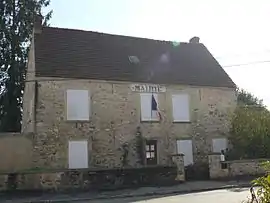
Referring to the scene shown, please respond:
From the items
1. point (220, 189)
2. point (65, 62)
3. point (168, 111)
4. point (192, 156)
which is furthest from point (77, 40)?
point (220, 189)

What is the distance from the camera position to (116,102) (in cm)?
2475

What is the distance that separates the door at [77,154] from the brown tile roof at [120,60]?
13.0 feet

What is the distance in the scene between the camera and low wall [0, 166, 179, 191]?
17938mm

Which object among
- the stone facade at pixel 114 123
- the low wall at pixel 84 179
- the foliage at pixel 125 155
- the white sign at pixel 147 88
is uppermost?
the white sign at pixel 147 88

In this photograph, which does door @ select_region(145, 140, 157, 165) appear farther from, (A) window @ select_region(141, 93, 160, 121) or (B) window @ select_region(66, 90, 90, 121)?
(B) window @ select_region(66, 90, 90, 121)

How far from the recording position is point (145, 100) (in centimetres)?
2555

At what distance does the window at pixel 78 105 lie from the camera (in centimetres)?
2336

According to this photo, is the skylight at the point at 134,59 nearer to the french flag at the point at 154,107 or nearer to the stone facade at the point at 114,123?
the stone facade at the point at 114,123

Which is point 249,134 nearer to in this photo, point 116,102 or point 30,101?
point 116,102

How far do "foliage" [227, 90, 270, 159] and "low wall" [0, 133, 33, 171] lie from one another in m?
11.9

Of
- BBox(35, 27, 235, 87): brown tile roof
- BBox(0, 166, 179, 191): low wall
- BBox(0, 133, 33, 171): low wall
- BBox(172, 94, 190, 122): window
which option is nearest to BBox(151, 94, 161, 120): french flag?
BBox(172, 94, 190, 122): window

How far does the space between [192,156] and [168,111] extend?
3.31m

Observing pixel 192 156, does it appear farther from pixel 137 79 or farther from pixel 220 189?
pixel 220 189

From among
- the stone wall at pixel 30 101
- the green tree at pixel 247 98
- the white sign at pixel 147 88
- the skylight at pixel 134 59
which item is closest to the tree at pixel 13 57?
the stone wall at pixel 30 101
